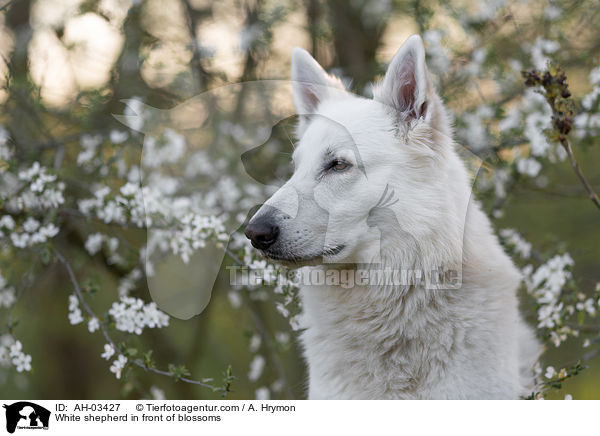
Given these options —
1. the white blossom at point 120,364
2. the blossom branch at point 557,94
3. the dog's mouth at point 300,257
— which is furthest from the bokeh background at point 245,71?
the blossom branch at point 557,94

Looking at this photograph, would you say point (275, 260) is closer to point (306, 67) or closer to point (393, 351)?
point (393, 351)

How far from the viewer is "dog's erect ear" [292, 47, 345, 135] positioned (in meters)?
2.90

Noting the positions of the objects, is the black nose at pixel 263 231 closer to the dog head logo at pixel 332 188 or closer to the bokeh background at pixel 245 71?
the dog head logo at pixel 332 188

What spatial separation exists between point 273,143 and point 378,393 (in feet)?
5.45

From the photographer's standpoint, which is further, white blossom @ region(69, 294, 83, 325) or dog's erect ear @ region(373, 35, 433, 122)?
white blossom @ region(69, 294, 83, 325)

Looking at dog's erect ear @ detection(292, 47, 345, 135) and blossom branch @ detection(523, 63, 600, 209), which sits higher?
dog's erect ear @ detection(292, 47, 345, 135)

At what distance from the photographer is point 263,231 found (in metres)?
2.33

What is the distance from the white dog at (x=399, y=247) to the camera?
8.12 ft

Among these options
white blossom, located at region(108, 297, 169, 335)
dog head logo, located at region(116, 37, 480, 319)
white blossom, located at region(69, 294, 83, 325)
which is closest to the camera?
dog head logo, located at region(116, 37, 480, 319)

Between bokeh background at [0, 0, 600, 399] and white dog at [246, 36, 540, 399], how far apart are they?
77cm

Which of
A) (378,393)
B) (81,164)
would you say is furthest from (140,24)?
(378,393)
